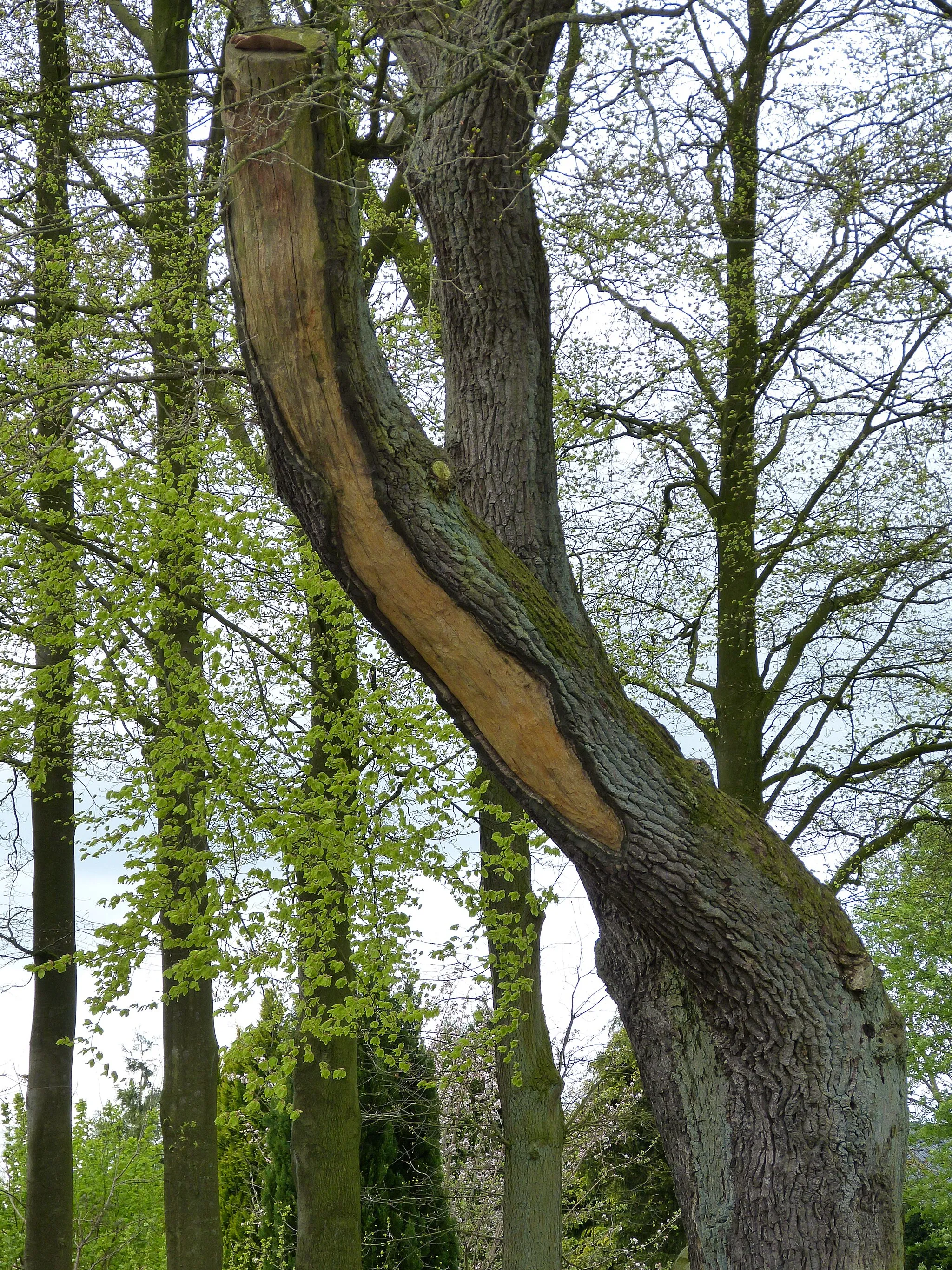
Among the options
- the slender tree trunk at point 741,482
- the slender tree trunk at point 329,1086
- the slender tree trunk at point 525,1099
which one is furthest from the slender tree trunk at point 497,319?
the slender tree trunk at point 741,482

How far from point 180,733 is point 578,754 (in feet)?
13.3

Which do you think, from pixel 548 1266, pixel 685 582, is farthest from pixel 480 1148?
pixel 685 582

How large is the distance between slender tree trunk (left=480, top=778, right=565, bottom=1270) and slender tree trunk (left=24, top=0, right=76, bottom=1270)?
2.92m

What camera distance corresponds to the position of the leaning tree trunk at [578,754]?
141 inches

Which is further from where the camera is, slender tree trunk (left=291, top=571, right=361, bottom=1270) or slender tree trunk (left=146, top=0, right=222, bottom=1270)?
slender tree trunk (left=291, top=571, right=361, bottom=1270)

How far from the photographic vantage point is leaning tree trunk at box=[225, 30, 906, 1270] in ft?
11.8

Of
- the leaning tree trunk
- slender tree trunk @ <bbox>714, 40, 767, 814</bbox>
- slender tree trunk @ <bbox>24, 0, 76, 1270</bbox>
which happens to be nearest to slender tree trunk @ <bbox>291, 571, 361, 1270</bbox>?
slender tree trunk @ <bbox>24, 0, 76, 1270</bbox>

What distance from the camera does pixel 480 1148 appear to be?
12250mm

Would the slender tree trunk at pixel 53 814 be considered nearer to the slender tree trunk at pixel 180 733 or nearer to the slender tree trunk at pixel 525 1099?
the slender tree trunk at pixel 180 733

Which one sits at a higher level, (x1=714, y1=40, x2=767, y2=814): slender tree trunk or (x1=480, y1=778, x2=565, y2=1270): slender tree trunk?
(x1=714, y1=40, x2=767, y2=814): slender tree trunk

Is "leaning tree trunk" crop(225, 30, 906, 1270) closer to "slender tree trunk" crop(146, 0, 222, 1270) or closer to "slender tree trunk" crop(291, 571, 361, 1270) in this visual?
"slender tree trunk" crop(146, 0, 222, 1270)

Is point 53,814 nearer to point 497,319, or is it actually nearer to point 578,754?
point 497,319

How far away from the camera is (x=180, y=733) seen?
7117 mm

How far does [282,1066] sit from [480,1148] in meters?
6.79
